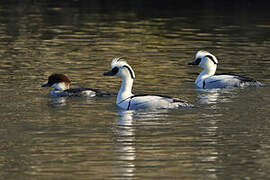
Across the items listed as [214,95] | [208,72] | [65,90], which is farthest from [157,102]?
[208,72]

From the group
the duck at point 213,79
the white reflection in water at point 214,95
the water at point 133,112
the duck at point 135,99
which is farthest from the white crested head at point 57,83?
the duck at point 213,79

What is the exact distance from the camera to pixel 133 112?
60.4 ft

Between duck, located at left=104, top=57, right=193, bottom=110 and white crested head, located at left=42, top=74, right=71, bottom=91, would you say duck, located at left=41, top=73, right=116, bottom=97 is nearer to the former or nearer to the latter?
white crested head, located at left=42, top=74, right=71, bottom=91

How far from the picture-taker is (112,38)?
112ft

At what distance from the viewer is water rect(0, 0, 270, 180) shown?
13.4 m

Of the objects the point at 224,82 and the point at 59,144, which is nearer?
the point at 59,144

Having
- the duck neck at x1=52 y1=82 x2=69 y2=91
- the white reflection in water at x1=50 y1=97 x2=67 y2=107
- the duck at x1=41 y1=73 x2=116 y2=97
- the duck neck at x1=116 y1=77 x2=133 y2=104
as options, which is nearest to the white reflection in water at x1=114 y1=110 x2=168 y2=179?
the duck neck at x1=116 y1=77 x2=133 y2=104

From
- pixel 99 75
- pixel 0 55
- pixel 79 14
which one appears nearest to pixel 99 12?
pixel 79 14

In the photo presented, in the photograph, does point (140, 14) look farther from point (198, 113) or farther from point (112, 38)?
point (198, 113)

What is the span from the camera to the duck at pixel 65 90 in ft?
66.6

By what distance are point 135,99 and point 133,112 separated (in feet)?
1.26

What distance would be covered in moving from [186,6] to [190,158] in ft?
124

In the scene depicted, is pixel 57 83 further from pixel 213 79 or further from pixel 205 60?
pixel 205 60

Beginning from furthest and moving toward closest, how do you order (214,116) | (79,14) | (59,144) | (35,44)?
(79,14)
(35,44)
(214,116)
(59,144)
